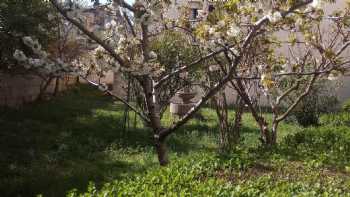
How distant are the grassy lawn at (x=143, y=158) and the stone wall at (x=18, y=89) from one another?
386 millimetres

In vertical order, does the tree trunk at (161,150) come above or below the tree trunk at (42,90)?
below

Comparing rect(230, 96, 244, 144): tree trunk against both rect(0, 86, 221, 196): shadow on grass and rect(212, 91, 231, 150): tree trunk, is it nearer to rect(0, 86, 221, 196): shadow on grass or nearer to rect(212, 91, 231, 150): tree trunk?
rect(212, 91, 231, 150): tree trunk

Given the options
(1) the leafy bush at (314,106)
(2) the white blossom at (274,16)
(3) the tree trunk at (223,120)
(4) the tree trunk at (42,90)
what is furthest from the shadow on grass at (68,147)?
(2) the white blossom at (274,16)

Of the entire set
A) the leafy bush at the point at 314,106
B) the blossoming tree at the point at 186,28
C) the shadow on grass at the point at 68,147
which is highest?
the blossoming tree at the point at 186,28

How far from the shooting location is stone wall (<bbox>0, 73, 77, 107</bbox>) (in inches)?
411

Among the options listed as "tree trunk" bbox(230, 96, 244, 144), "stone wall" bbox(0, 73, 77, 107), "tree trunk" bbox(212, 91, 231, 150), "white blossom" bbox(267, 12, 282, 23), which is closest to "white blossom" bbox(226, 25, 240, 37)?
"white blossom" bbox(267, 12, 282, 23)

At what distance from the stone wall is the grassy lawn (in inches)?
15.2

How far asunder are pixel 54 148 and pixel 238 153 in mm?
3848

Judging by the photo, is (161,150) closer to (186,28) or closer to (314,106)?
(186,28)

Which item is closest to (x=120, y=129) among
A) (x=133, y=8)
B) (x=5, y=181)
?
(x=5, y=181)

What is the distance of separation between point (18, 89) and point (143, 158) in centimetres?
512

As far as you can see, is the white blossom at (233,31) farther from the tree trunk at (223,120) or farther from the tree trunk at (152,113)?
the tree trunk at (223,120)

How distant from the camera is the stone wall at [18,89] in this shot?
10438 mm

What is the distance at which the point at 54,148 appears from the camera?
774cm
